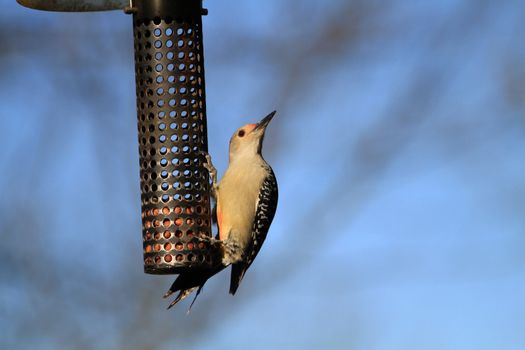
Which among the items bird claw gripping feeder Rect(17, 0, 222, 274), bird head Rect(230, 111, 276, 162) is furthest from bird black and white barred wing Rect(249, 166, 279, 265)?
bird claw gripping feeder Rect(17, 0, 222, 274)

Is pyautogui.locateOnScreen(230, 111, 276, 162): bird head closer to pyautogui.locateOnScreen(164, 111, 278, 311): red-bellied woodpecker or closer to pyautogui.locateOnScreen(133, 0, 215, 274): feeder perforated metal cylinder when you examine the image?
pyautogui.locateOnScreen(164, 111, 278, 311): red-bellied woodpecker

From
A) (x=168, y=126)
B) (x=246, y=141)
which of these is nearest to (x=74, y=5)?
(x=168, y=126)

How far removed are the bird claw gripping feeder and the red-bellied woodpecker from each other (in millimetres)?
333

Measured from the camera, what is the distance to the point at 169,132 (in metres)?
7.26

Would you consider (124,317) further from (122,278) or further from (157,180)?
(157,180)

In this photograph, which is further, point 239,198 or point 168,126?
point 239,198

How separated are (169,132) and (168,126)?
1.5 inches

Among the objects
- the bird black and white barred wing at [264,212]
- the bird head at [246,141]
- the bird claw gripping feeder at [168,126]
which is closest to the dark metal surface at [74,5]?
the bird claw gripping feeder at [168,126]

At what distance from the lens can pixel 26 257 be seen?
1029cm

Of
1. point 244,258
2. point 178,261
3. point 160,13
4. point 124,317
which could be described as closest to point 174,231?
point 178,261

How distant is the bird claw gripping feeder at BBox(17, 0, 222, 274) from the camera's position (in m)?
7.20

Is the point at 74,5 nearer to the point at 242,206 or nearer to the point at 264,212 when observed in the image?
the point at 242,206

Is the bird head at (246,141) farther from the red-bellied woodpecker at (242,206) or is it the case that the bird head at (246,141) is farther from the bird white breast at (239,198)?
the bird white breast at (239,198)

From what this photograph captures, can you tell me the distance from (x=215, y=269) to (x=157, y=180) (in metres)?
0.85
